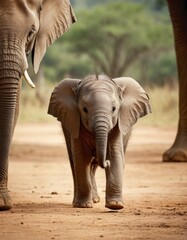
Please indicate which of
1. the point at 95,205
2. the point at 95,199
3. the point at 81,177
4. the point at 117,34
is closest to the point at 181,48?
the point at 95,199

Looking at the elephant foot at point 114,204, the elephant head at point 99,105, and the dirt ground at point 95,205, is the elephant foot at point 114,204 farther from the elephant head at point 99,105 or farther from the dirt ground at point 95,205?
the elephant head at point 99,105

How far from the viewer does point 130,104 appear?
356 inches

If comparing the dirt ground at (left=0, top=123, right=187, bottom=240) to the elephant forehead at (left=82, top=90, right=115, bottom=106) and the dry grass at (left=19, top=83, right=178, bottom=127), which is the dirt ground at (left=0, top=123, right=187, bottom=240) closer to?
the elephant forehead at (left=82, top=90, right=115, bottom=106)

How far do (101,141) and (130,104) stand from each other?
95cm

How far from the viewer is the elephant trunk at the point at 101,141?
808cm

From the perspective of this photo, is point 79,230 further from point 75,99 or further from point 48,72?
point 48,72

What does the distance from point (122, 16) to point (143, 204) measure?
104 ft

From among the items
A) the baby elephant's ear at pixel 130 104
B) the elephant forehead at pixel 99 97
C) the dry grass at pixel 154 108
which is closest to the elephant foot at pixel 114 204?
the baby elephant's ear at pixel 130 104

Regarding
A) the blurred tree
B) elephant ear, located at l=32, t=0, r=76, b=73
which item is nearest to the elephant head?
elephant ear, located at l=32, t=0, r=76, b=73

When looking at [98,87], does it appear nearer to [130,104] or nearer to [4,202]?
[130,104]

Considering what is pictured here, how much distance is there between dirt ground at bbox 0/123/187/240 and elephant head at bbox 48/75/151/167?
54 centimetres

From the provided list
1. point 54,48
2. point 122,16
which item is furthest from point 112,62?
point 54,48

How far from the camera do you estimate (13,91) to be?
8.27 metres

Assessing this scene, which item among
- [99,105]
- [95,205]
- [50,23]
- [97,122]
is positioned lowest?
[95,205]
